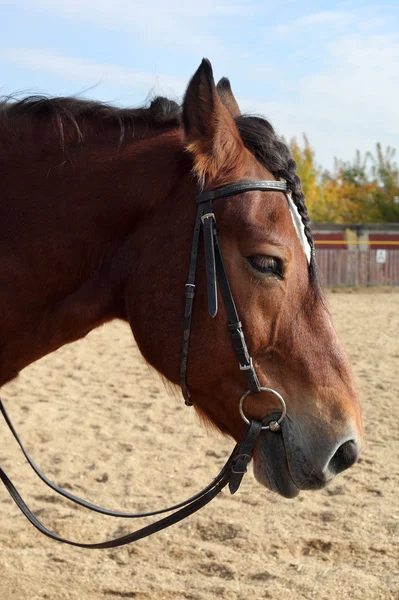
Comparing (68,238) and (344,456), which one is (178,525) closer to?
(344,456)

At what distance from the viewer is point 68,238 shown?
2590mm

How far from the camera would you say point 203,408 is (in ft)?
8.87

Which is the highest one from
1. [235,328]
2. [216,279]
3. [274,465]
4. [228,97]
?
[228,97]

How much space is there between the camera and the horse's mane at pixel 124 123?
2.64 meters

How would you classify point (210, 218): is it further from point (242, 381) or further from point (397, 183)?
point (397, 183)

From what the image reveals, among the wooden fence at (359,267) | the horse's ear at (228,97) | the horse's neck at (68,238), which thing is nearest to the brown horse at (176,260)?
the horse's neck at (68,238)

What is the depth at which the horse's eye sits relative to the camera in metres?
2.46

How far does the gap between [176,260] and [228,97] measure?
87 cm

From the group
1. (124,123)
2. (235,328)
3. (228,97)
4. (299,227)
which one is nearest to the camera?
(235,328)

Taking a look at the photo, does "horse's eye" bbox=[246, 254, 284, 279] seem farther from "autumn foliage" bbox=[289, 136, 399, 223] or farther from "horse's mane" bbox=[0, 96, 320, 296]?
"autumn foliage" bbox=[289, 136, 399, 223]

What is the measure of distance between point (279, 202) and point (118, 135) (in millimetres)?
709

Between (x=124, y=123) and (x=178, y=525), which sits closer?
(x=124, y=123)

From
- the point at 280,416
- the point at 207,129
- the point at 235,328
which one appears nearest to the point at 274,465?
the point at 280,416

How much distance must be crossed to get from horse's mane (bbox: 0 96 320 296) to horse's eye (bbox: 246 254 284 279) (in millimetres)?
190
